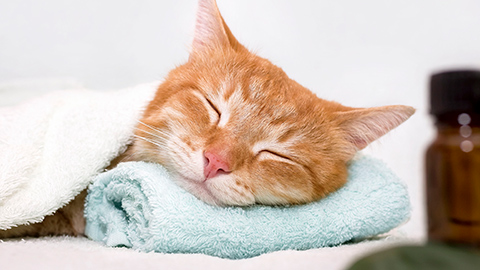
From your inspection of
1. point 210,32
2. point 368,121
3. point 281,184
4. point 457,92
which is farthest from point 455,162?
point 210,32

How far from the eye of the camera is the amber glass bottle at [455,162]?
603 millimetres

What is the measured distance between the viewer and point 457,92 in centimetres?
64

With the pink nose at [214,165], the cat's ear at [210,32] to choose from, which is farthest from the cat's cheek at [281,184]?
the cat's ear at [210,32]

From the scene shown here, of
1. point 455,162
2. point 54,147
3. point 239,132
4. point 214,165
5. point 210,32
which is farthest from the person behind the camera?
point 210,32

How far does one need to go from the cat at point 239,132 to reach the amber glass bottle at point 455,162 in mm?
603


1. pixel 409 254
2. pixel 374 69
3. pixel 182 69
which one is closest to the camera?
pixel 409 254

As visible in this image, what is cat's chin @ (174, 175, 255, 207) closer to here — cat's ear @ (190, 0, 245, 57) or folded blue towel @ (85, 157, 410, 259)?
folded blue towel @ (85, 157, 410, 259)

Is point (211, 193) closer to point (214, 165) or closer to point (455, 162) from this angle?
point (214, 165)

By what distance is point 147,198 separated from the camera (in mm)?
1127

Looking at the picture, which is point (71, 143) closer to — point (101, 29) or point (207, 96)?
point (207, 96)

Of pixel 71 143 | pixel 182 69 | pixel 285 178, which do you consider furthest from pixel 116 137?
pixel 285 178

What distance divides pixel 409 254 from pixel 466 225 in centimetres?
16

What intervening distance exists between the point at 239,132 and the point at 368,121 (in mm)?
469

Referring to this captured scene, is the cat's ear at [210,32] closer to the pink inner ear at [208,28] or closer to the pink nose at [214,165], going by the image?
the pink inner ear at [208,28]
